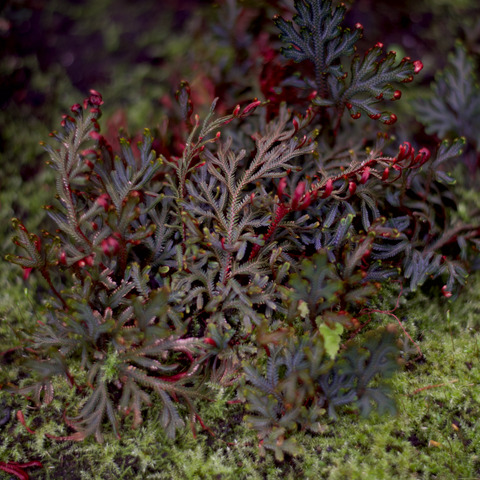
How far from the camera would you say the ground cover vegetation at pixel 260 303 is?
5.99ft

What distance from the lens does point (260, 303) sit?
203cm

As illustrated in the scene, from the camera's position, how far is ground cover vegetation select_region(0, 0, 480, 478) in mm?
1826

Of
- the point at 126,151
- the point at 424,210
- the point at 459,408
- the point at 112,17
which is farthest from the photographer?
the point at 112,17

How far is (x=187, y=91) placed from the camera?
218cm

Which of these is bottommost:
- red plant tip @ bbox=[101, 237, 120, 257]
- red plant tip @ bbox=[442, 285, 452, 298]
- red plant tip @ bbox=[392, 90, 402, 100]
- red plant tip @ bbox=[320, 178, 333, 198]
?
red plant tip @ bbox=[442, 285, 452, 298]

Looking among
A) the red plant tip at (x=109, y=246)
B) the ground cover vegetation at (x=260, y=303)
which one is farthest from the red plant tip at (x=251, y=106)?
the red plant tip at (x=109, y=246)

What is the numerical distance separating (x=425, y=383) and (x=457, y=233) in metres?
0.81

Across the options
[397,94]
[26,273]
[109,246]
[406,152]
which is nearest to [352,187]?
[406,152]

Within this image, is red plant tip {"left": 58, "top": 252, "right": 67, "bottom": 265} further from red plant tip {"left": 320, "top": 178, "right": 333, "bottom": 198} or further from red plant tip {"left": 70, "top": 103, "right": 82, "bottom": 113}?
red plant tip {"left": 320, "top": 178, "right": 333, "bottom": 198}

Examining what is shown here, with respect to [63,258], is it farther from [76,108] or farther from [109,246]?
[76,108]

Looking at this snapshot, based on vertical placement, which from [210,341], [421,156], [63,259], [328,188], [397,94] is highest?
[397,94]

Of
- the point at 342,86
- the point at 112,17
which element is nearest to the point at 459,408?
the point at 342,86

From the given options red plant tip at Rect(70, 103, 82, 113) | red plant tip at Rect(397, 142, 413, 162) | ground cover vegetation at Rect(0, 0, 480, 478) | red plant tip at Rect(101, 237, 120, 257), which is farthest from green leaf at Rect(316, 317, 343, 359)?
red plant tip at Rect(70, 103, 82, 113)

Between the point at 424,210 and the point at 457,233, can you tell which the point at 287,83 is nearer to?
the point at 424,210
